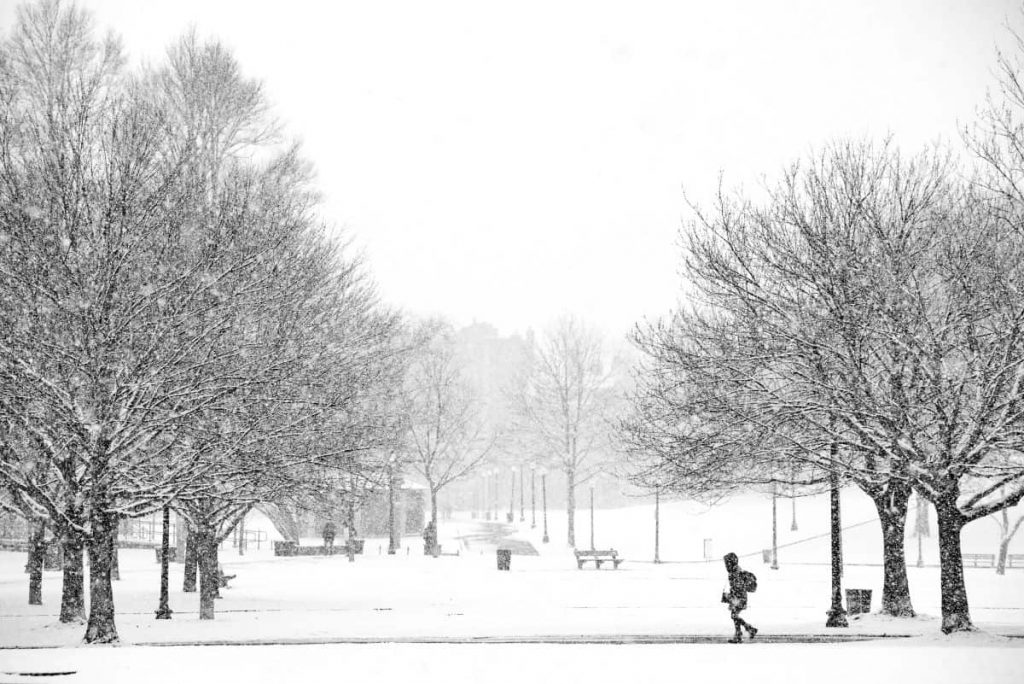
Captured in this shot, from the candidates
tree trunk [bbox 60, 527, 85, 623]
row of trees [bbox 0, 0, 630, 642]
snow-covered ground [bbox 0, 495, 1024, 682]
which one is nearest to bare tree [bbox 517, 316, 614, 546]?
snow-covered ground [bbox 0, 495, 1024, 682]

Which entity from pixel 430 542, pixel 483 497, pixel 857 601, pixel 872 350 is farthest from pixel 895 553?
pixel 483 497

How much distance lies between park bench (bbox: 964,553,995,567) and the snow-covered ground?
1.81 metres

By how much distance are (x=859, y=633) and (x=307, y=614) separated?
37.2ft

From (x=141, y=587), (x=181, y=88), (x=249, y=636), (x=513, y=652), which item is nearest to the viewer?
(x=513, y=652)

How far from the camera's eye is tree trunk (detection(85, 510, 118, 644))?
14883 millimetres

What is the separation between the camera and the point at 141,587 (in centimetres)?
2584

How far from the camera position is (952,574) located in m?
15.6

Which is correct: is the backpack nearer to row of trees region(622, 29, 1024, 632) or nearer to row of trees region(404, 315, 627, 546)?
row of trees region(622, 29, 1024, 632)

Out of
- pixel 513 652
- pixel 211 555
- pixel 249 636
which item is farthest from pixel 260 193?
pixel 513 652

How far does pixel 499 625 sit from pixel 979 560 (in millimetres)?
30351

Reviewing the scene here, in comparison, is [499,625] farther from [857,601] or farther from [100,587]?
[857,601]

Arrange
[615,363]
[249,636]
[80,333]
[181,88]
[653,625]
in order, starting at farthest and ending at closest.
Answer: [615,363], [181,88], [653,625], [249,636], [80,333]

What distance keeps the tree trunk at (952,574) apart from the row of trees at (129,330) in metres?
11.0

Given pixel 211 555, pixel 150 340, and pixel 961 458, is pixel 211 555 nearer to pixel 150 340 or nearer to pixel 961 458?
pixel 150 340
